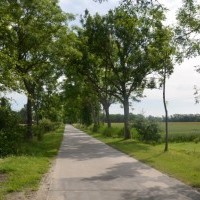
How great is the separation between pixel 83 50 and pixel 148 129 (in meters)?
9.77

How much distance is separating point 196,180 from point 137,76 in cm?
2703

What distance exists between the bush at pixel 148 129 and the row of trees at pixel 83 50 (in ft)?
4.53

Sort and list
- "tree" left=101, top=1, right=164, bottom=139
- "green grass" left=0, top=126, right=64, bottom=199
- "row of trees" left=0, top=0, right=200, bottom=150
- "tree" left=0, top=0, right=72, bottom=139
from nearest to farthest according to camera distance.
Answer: "green grass" left=0, top=126, right=64, bottom=199
"row of trees" left=0, top=0, right=200, bottom=150
"tree" left=0, top=0, right=72, bottom=139
"tree" left=101, top=1, right=164, bottom=139

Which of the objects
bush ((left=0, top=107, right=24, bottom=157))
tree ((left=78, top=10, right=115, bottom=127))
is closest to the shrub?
bush ((left=0, top=107, right=24, bottom=157))

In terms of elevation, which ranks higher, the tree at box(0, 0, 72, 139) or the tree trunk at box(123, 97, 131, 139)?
the tree at box(0, 0, 72, 139)

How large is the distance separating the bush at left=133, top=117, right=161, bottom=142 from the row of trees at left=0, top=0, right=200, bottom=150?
54.4 inches

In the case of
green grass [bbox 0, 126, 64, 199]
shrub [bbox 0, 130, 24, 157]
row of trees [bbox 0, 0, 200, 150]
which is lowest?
green grass [bbox 0, 126, 64, 199]

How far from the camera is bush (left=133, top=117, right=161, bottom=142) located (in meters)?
41.0

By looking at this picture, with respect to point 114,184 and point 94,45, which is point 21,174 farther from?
point 94,45

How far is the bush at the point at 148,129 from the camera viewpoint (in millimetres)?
41000

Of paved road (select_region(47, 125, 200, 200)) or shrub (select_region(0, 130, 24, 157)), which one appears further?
shrub (select_region(0, 130, 24, 157))

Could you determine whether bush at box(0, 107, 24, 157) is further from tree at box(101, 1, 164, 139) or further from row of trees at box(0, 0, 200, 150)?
tree at box(101, 1, 164, 139)

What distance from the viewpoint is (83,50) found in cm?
4138

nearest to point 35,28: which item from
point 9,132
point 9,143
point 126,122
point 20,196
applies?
point 9,132
